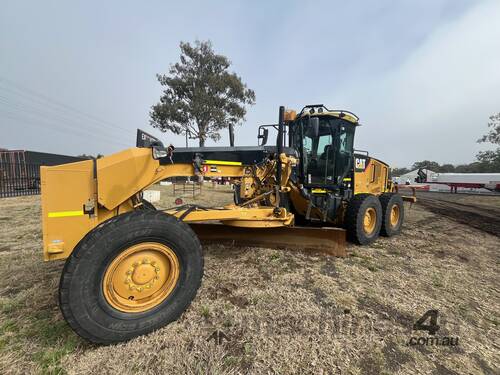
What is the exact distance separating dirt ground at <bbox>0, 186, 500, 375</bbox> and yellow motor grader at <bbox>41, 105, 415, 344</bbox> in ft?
0.77

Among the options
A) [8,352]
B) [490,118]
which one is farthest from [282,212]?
[490,118]

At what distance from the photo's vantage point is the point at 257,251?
4246mm

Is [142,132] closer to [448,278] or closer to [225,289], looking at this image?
[225,289]

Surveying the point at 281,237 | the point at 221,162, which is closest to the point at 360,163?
the point at 281,237

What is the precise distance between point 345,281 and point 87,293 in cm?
286

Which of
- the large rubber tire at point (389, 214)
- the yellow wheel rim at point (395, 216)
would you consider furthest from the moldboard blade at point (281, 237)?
the yellow wheel rim at point (395, 216)

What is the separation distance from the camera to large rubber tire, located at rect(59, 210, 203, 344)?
6.15 ft

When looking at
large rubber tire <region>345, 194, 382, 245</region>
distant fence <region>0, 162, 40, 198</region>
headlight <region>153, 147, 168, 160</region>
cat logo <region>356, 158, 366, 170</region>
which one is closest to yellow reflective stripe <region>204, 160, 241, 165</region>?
headlight <region>153, 147, 168, 160</region>

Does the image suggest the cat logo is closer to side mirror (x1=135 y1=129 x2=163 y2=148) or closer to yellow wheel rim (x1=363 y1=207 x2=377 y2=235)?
yellow wheel rim (x1=363 y1=207 x2=377 y2=235)

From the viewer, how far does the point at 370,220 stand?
530 cm

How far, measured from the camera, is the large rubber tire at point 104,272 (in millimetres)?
1874

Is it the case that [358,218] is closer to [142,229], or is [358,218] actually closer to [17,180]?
[142,229]

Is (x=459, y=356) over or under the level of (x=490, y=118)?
under

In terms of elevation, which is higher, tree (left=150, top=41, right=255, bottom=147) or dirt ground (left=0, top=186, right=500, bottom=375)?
tree (left=150, top=41, right=255, bottom=147)
